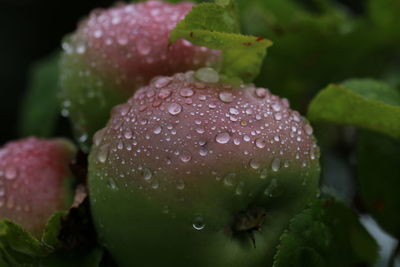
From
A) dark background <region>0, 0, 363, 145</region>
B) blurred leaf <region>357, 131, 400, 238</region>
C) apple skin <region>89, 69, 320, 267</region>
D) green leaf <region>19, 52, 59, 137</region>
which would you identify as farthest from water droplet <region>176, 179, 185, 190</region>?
dark background <region>0, 0, 363, 145</region>

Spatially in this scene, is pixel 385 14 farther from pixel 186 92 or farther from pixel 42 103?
pixel 42 103

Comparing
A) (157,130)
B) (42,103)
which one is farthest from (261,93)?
(42,103)

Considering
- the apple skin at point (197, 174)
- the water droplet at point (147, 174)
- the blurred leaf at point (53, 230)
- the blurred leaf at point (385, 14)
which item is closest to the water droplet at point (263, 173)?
the apple skin at point (197, 174)

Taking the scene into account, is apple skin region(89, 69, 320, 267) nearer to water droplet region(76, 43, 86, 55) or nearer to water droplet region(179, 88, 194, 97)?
water droplet region(179, 88, 194, 97)

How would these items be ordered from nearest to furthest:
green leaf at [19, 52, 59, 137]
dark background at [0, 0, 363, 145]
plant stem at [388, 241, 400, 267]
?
plant stem at [388, 241, 400, 267] < green leaf at [19, 52, 59, 137] < dark background at [0, 0, 363, 145]

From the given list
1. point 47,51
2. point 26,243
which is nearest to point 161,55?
point 26,243

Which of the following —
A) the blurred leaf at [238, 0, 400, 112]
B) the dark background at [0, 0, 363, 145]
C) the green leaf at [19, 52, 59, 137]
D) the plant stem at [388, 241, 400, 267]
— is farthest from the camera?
the dark background at [0, 0, 363, 145]

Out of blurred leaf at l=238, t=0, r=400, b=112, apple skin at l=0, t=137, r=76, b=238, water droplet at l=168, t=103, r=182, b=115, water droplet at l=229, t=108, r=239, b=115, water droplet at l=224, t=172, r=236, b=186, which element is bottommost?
apple skin at l=0, t=137, r=76, b=238
